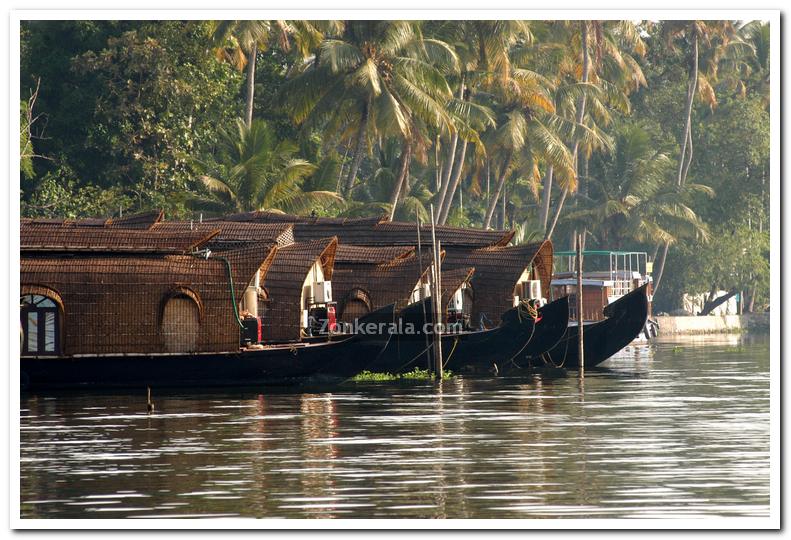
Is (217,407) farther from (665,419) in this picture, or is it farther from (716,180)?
(716,180)

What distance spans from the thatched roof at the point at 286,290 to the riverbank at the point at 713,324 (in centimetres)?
2752

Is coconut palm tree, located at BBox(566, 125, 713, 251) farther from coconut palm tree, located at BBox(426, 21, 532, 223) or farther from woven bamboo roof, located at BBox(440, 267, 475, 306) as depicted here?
woven bamboo roof, located at BBox(440, 267, 475, 306)

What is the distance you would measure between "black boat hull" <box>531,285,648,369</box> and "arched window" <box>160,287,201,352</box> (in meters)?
9.96

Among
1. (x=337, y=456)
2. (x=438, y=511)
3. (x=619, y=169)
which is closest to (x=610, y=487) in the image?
(x=438, y=511)

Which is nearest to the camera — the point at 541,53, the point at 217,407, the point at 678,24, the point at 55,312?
the point at 217,407

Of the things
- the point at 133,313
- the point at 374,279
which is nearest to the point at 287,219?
the point at 374,279

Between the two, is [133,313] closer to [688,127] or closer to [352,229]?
[352,229]

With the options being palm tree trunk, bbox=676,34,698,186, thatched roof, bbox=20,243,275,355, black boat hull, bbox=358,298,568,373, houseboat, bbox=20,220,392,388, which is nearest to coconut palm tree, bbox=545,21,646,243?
palm tree trunk, bbox=676,34,698,186

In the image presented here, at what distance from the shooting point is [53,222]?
25844 mm

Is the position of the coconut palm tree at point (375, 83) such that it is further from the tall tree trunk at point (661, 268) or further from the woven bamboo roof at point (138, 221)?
the tall tree trunk at point (661, 268)

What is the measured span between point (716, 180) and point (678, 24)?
7716 millimetres

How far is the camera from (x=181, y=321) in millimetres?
24609

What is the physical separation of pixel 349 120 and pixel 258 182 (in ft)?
13.4

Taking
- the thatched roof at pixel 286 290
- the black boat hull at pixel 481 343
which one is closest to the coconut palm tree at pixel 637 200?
the black boat hull at pixel 481 343
